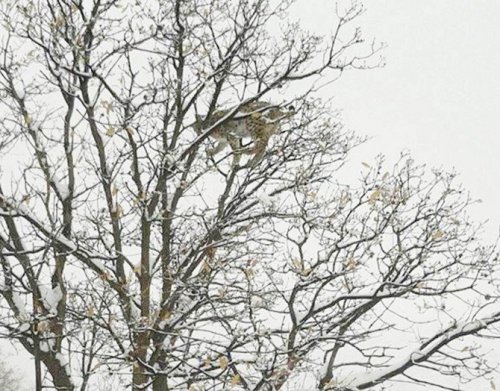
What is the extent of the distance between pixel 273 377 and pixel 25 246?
339cm

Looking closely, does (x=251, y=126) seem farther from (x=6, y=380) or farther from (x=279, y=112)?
(x=6, y=380)

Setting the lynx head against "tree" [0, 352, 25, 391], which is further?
"tree" [0, 352, 25, 391]

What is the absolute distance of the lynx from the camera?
634cm

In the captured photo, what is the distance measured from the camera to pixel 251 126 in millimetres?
6484

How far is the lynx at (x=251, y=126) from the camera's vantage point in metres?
6.34

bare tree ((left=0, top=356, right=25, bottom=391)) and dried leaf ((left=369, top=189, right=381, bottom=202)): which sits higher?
bare tree ((left=0, top=356, right=25, bottom=391))

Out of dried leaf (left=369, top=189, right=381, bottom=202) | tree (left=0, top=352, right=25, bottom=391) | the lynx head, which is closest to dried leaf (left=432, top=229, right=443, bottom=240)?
dried leaf (left=369, top=189, right=381, bottom=202)

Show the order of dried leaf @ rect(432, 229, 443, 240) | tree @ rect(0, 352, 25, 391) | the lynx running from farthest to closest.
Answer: tree @ rect(0, 352, 25, 391) < the lynx < dried leaf @ rect(432, 229, 443, 240)

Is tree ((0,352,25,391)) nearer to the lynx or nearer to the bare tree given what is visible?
the bare tree

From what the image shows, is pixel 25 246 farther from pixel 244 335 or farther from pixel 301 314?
pixel 301 314

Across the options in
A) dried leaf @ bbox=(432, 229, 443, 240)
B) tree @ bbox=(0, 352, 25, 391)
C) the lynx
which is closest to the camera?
dried leaf @ bbox=(432, 229, 443, 240)

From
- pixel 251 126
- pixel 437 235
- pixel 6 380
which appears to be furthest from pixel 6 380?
pixel 437 235

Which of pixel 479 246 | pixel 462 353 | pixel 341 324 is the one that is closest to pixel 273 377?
pixel 341 324

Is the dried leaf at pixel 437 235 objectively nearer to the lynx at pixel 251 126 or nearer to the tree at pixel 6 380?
A: the lynx at pixel 251 126
